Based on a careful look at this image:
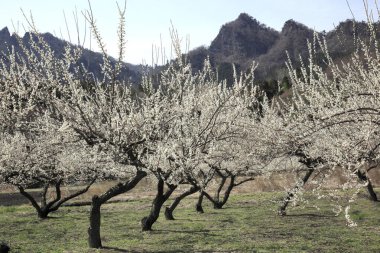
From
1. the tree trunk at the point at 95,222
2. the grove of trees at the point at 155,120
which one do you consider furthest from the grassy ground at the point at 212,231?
the grove of trees at the point at 155,120

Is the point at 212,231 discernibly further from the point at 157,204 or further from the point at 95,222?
the point at 95,222

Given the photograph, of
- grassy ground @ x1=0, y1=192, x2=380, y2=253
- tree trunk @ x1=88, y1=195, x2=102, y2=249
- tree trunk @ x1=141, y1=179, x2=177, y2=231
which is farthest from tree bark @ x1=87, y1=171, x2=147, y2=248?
tree trunk @ x1=141, y1=179, x2=177, y2=231

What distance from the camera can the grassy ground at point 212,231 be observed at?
12.9 m

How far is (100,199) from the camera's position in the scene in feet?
39.0

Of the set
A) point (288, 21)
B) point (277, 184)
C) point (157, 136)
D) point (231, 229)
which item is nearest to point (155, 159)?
point (157, 136)

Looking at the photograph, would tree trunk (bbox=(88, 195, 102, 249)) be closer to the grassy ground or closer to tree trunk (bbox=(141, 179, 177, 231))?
the grassy ground

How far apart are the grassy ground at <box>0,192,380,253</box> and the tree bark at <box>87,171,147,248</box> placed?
1.60 ft

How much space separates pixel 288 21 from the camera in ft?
614

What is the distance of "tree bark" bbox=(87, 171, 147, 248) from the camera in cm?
1181

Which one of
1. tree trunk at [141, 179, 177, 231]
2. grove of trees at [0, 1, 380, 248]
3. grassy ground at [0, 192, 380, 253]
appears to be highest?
grove of trees at [0, 1, 380, 248]

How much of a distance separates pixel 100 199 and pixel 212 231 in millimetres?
5466

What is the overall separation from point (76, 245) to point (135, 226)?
12.9 ft

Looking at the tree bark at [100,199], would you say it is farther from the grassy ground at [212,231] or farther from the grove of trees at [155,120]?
the grassy ground at [212,231]

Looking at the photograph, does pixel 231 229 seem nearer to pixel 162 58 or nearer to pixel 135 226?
pixel 135 226
